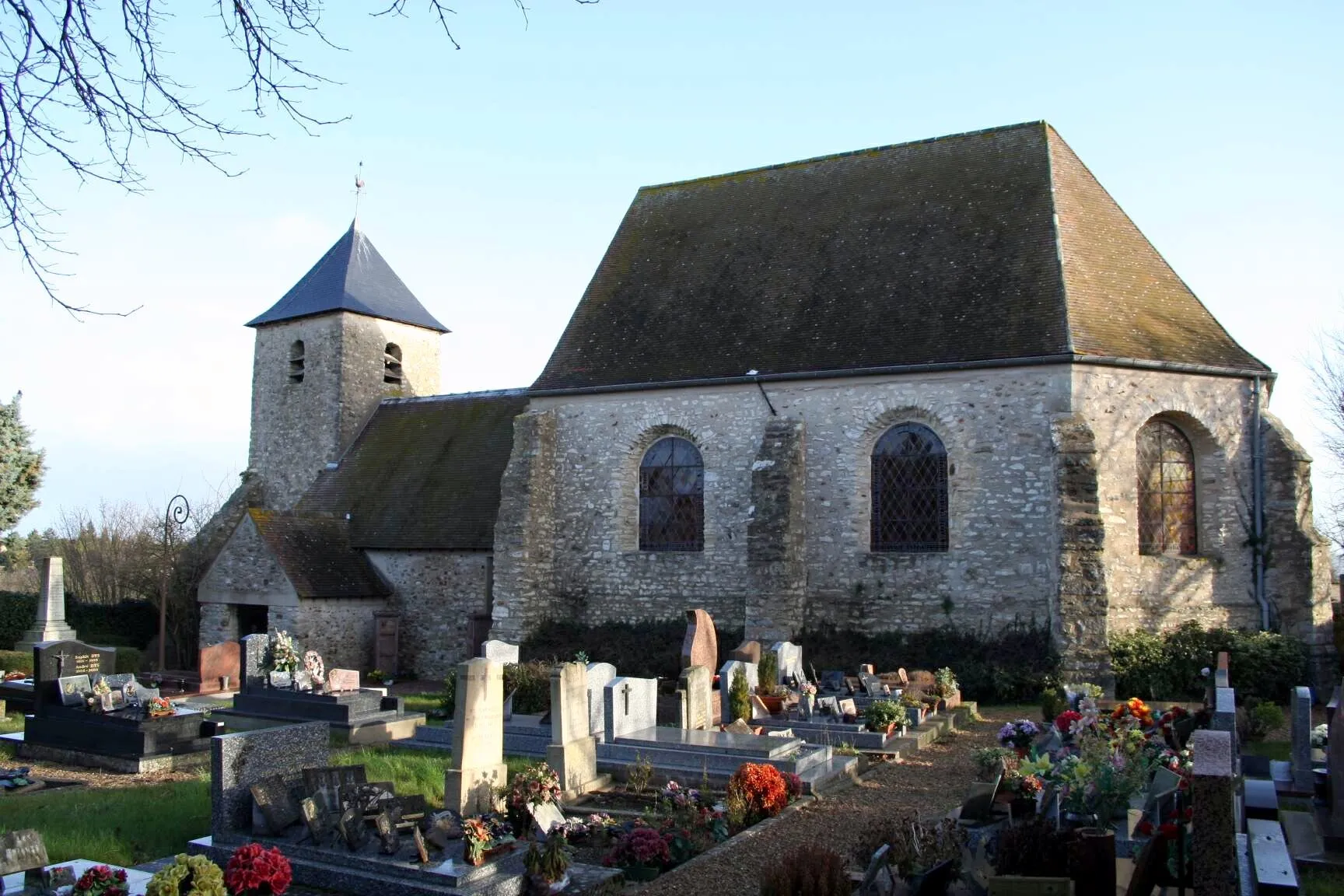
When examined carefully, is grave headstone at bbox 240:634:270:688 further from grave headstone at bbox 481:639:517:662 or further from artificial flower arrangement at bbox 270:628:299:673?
grave headstone at bbox 481:639:517:662

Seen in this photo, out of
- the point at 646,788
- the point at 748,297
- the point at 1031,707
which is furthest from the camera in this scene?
the point at 748,297

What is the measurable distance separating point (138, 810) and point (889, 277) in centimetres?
1460

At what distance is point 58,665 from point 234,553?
26.0 feet

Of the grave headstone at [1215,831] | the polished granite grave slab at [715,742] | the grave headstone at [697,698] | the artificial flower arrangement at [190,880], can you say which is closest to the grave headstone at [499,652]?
the grave headstone at [697,698]

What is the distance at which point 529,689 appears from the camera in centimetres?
1517

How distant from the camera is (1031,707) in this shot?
53.4ft

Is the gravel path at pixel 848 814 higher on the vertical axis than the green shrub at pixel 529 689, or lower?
lower

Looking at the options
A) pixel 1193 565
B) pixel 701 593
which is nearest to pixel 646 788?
pixel 701 593

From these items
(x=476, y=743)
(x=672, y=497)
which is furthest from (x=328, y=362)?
(x=476, y=743)

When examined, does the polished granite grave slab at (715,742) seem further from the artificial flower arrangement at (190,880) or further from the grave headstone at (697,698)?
the artificial flower arrangement at (190,880)

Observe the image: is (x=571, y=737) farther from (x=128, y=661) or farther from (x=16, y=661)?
(x=16, y=661)

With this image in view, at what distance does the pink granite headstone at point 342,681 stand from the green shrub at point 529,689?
7.29ft

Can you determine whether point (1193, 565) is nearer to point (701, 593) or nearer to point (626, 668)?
point (701, 593)

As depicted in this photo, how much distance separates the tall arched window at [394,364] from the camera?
28.7m
